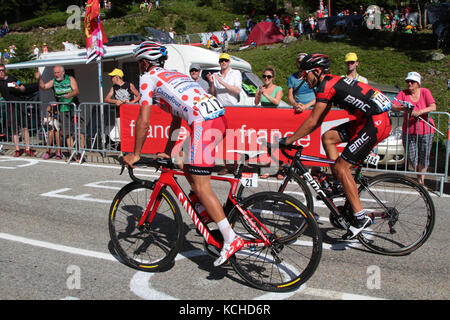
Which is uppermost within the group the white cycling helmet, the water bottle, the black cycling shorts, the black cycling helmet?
the white cycling helmet

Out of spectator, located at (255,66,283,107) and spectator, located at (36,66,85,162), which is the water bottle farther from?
spectator, located at (36,66,85,162)

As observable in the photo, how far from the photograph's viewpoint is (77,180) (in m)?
8.69

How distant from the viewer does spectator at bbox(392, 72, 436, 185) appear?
7980 mm

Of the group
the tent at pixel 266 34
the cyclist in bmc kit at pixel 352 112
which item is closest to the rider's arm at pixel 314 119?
the cyclist in bmc kit at pixel 352 112

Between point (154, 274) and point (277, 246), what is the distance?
1.25 meters

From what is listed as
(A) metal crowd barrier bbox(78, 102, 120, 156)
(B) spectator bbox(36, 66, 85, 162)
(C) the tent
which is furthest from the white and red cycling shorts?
(C) the tent

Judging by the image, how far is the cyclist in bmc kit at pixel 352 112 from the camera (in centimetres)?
477

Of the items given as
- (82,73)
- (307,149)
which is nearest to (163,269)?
(307,149)

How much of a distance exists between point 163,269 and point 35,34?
6830 cm

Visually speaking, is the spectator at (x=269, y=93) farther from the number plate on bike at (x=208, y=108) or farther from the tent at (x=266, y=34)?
the tent at (x=266, y=34)

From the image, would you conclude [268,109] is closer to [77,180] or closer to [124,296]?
[77,180]

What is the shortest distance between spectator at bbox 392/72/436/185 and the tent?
26773 mm

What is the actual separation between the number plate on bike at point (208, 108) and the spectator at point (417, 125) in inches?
190

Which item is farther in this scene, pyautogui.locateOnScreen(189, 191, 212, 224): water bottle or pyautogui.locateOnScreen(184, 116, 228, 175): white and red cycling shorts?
pyautogui.locateOnScreen(189, 191, 212, 224): water bottle
